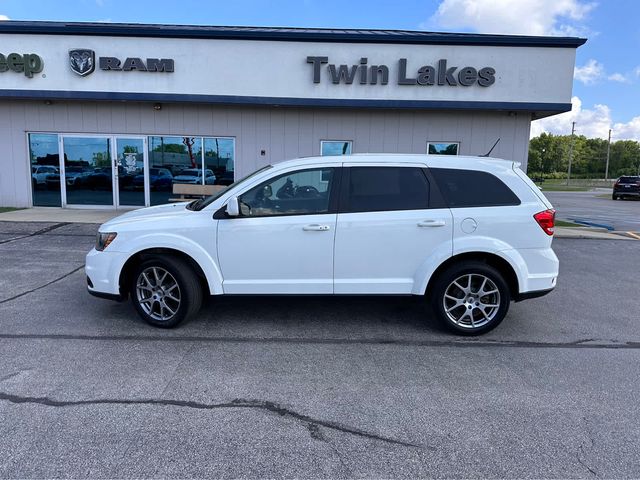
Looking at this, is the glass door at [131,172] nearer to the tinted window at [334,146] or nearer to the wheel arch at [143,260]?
the tinted window at [334,146]

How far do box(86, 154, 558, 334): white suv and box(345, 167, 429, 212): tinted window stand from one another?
0.01m

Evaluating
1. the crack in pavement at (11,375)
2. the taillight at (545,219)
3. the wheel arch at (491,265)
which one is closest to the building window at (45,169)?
the crack in pavement at (11,375)

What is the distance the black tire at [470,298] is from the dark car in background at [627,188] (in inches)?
1313

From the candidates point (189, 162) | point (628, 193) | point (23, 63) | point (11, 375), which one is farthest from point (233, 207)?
point (628, 193)

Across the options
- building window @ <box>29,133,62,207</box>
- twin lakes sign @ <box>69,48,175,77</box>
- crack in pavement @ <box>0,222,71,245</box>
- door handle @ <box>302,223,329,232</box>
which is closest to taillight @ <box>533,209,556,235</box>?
door handle @ <box>302,223,329,232</box>

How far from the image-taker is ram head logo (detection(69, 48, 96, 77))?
492 inches

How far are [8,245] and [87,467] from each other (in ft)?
26.6

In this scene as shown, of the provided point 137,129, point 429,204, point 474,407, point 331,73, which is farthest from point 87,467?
point 137,129

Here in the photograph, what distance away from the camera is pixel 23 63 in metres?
12.5

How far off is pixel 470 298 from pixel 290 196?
84.7 inches

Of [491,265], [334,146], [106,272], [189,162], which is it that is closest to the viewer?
[106,272]

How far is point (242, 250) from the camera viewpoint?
454 centimetres

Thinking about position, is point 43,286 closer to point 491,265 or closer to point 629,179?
point 491,265

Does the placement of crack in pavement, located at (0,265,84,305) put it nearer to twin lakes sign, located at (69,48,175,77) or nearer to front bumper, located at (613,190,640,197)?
twin lakes sign, located at (69,48,175,77)
